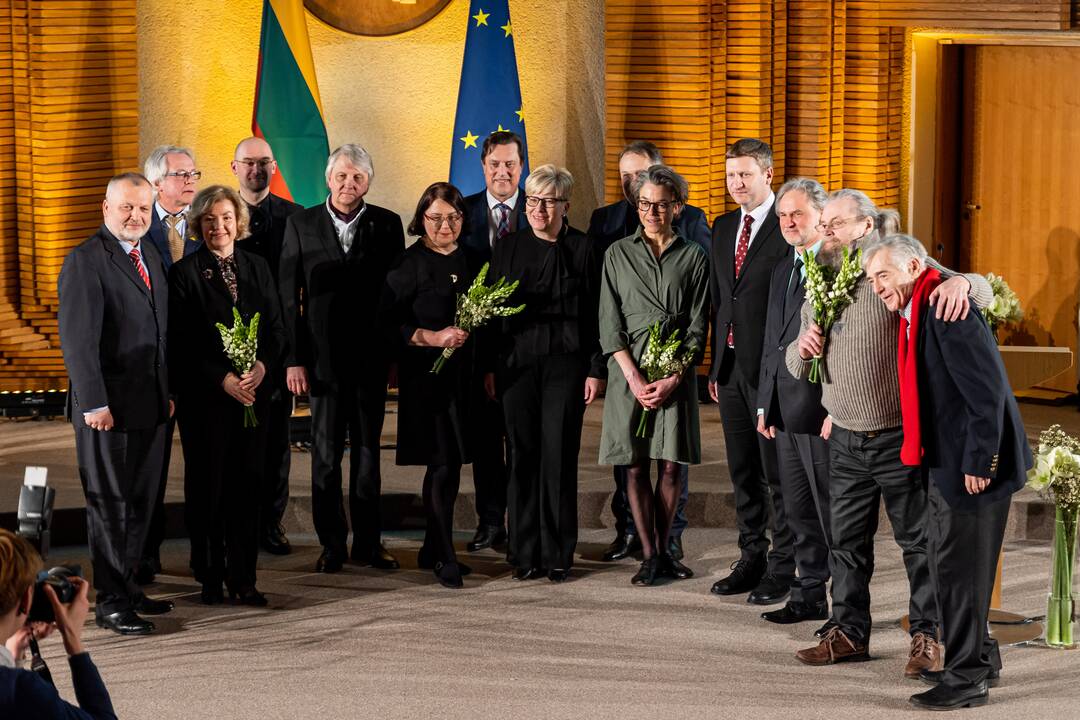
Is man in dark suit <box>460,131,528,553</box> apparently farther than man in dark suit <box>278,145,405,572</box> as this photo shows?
Yes

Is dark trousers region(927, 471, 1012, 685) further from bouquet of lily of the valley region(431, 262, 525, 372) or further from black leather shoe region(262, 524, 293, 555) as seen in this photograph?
black leather shoe region(262, 524, 293, 555)

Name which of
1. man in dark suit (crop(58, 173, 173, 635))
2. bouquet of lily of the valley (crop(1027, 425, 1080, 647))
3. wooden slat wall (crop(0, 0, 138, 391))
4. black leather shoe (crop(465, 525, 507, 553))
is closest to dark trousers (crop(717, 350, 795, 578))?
bouquet of lily of the valley (crop(1027, 425, 1080, 647))

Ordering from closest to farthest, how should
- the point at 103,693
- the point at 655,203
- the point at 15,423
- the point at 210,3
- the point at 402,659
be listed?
1. the point at 103,693
2. the point at 402,659
3. the point at 655,203
4. the point at 15,423
5. the point at 210,3

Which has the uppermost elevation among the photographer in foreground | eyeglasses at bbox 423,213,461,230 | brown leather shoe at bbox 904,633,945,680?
eyeglasses at bbox 423,213,461,230

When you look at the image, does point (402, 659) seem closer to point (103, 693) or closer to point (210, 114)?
point (103, 693)

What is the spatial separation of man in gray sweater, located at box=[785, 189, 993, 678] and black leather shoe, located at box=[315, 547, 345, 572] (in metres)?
1.98

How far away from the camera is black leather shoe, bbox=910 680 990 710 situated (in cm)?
460

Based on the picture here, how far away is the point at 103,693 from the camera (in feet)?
9.70

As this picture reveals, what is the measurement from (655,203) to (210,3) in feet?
14.0

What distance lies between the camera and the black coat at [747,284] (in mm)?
5695

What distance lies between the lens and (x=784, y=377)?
5293mm

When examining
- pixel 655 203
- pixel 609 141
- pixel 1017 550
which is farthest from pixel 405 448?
pixel 609 141

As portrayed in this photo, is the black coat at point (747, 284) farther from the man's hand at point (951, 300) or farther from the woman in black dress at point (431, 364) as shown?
the man's hand at point (951, 300)

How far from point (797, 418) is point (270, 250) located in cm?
233
